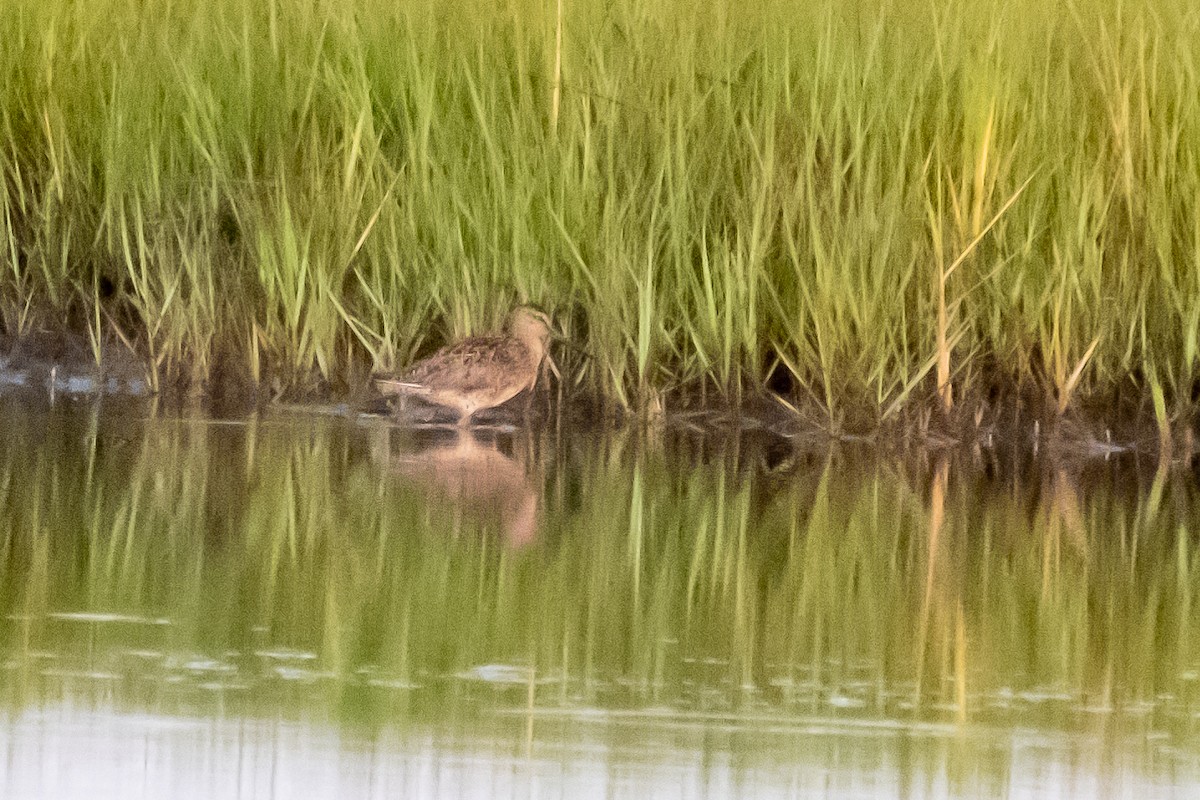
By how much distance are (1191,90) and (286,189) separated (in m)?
3.39

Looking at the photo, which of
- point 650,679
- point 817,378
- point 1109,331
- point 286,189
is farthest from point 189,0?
point 650,679

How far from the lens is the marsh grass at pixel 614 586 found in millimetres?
4348

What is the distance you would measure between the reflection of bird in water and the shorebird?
0.19 metres

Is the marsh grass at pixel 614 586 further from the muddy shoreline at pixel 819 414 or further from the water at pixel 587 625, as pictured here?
the muddy shoreline at pixel 819 414

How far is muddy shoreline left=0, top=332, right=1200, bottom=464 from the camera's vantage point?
26.5 ft

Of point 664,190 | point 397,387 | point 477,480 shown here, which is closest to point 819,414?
point 664,190

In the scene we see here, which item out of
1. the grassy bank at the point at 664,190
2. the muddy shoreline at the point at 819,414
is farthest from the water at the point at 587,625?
the grassy bank at the point at 664,190

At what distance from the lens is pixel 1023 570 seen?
224 inches

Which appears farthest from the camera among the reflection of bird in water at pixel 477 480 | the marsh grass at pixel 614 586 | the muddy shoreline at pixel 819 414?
the muddy shoreline at pixel 819 414

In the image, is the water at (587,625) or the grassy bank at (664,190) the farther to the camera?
the grassy bank at (664,190)

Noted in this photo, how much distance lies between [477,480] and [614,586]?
1753 millimetres

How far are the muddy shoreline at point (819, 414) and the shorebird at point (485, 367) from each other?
14.9 inches

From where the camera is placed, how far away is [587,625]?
15.9ft

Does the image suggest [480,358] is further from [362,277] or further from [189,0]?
[189,0]
